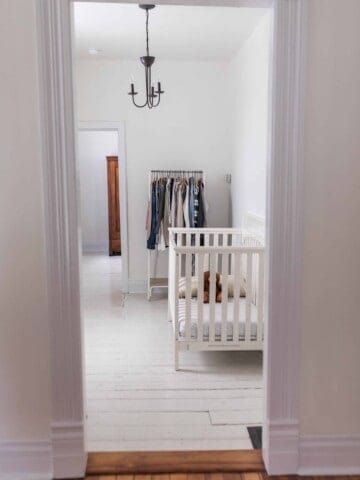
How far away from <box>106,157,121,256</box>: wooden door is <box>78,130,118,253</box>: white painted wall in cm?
39

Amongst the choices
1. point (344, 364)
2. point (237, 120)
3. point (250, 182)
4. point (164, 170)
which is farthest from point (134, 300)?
point (344, 364)

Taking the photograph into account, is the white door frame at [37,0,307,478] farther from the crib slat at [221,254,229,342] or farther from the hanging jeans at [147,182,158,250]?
the hanging jeans at [147,182,158,250]

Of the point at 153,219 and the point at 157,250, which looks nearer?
the point at 153,219

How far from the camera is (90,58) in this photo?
209 inches

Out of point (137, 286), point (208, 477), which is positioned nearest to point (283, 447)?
point (208, 477)

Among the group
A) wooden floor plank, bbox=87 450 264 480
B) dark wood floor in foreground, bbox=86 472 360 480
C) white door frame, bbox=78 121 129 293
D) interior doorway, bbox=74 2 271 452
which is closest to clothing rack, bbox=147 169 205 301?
interior doorway, bbox=74 2 271 452

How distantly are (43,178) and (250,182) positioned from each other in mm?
2910

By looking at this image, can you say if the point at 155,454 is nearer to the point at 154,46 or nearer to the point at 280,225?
the point at 280,225

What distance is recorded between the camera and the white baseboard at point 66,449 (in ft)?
6.56

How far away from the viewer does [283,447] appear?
204 centimetres

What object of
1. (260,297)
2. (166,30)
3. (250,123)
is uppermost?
(166,30)

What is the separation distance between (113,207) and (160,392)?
19.3 feet

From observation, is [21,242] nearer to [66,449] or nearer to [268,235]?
[66,449]

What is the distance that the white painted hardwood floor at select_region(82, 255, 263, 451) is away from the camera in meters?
2.40
